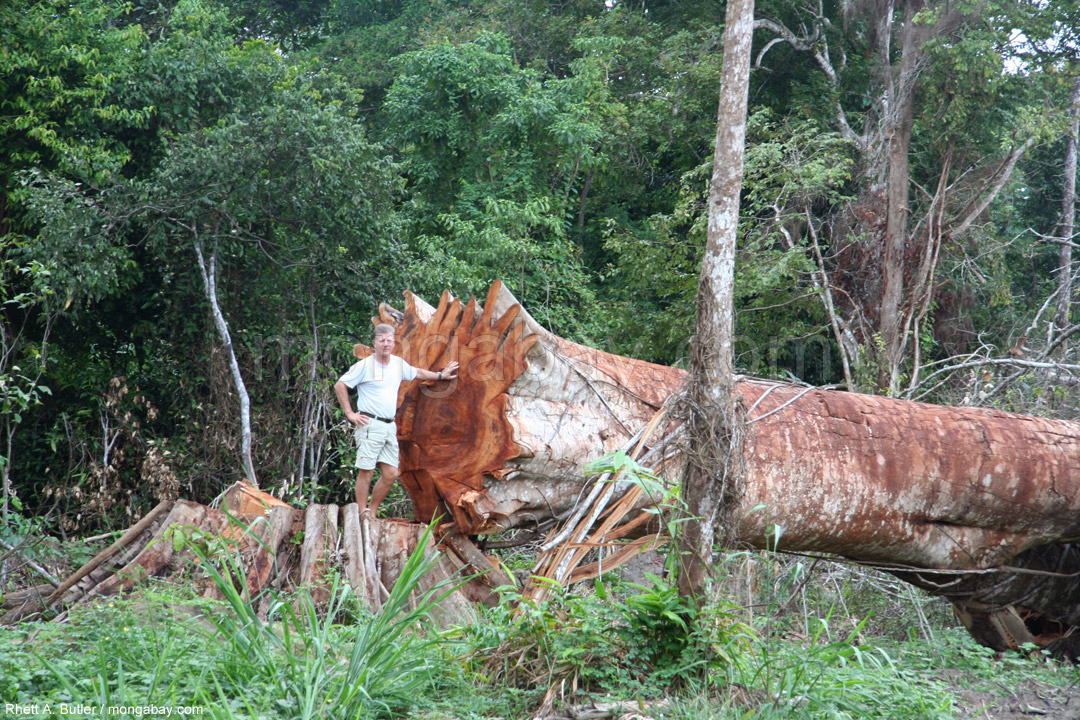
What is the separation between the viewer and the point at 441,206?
40.4 feet

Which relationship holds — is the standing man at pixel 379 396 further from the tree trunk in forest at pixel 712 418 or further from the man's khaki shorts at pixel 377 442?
the tree trunk in forest at pixel 712 418

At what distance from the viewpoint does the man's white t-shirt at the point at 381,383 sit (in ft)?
15.3

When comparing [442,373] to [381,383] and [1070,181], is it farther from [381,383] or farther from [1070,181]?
[1070,181]

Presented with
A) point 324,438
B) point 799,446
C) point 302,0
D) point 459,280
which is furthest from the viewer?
point 302,0

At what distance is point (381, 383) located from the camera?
470 centimetres

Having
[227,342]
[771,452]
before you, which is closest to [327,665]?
[771,452]

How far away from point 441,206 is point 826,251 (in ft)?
18.2

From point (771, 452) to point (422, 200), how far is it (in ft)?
28.6

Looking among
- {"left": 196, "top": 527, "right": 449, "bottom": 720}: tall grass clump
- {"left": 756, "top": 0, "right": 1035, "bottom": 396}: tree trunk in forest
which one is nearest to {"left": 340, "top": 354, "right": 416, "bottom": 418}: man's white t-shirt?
{"left": 196, "top": 527, "right": 449, "bottom": 720}: tall grass clump

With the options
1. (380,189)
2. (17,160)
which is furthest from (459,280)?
(17,160)

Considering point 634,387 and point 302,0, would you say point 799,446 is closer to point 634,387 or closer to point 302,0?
point 634,387
